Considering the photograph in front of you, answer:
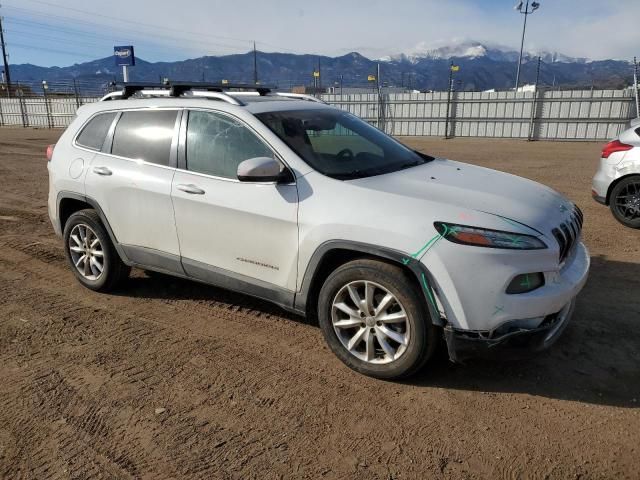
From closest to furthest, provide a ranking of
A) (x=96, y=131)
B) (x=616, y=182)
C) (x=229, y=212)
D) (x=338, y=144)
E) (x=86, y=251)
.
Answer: (x=229, y=212), (x=338, y=144), (x=96, y=131), (x=86, y=251), (x=616, y=182)

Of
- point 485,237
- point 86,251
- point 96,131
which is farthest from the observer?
point 86,251

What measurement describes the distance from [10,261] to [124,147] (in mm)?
2505

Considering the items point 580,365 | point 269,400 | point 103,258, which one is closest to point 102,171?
point 103,258

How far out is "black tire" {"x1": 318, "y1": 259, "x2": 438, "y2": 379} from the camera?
3027 millimetres

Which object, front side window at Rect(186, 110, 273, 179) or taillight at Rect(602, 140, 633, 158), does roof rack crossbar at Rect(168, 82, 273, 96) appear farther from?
taillight at Rect(602, 140, 633, 158)

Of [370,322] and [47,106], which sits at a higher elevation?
[47,106]

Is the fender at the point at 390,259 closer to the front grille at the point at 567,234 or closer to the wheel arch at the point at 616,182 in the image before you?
the front grille at the point at 567,234

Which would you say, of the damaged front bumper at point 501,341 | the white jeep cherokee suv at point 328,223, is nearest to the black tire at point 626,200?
the white jeep cherokee suv at point 328,223

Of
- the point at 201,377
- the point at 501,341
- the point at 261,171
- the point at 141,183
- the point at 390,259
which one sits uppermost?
the point at 261,171

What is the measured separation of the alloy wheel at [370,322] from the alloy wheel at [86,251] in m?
2.55

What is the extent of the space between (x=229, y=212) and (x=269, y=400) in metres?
1.34

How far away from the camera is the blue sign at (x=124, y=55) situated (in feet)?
117

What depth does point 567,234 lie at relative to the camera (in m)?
3.28

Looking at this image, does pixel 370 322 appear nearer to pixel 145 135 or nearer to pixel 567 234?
pixel 567 234
